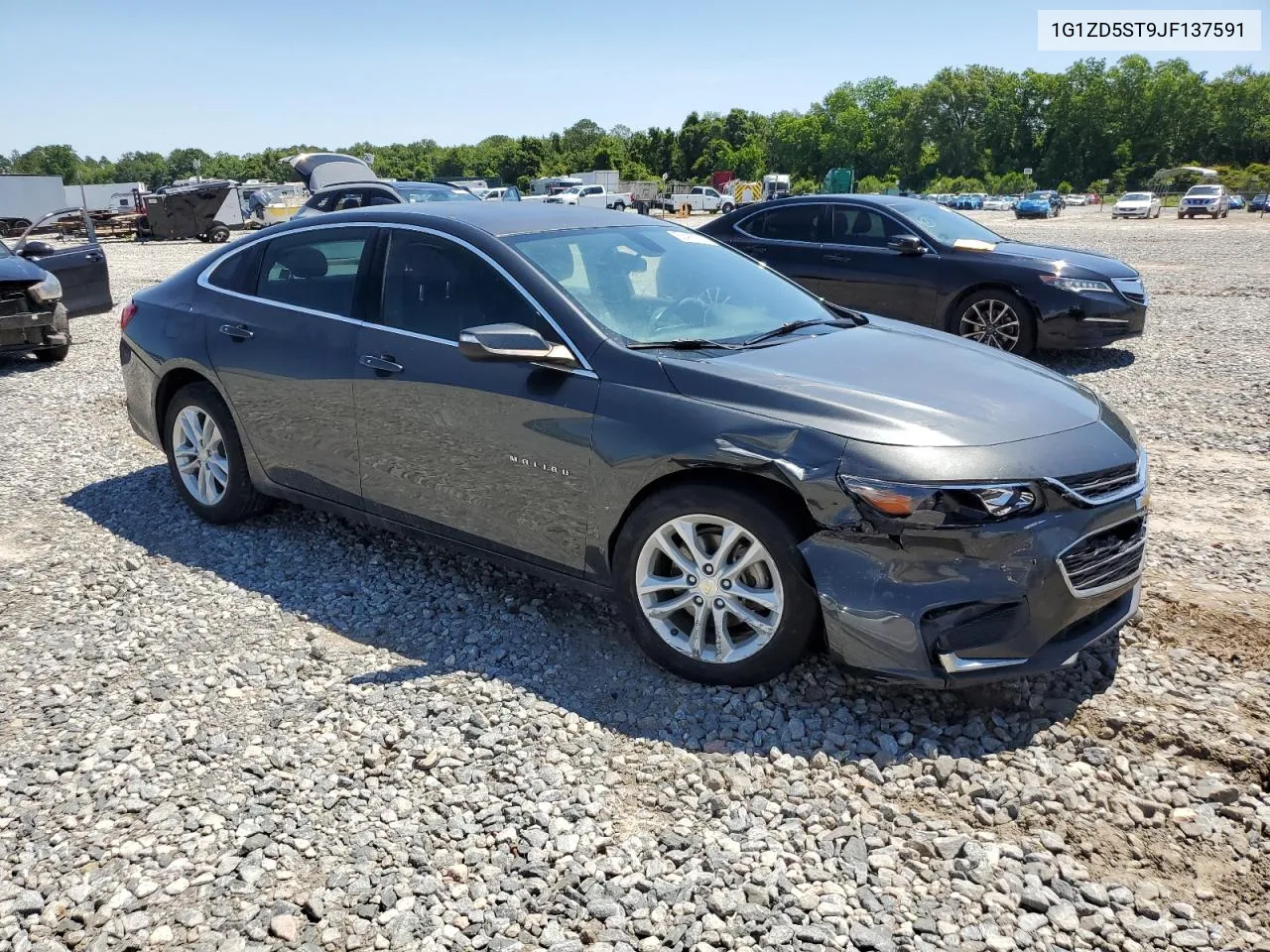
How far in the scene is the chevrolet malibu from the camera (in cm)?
318

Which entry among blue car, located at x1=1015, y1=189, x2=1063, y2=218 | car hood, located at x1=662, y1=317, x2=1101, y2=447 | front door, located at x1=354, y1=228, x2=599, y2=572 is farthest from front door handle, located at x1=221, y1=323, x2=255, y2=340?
blue car, located at x1=1015, y1=189, x2=1063, y2=218

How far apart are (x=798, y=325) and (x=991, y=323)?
5.55 metres

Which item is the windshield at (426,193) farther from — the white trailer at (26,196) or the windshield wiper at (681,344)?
the white trailer at (26,196)

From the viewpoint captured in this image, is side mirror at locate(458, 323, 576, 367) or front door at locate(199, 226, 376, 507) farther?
front door at locate(199, 226, 376, 507)

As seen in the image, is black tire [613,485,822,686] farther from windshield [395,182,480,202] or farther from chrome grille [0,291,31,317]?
windshield [395,182,480,202]

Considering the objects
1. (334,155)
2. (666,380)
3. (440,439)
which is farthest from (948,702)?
(334,155)

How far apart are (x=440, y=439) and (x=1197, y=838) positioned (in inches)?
118

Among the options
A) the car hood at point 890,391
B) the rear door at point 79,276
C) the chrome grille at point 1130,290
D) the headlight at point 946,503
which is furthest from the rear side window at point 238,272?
the chrome grille at point 1130,290

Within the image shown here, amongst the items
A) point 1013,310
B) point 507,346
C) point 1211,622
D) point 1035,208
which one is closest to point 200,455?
point 507,346

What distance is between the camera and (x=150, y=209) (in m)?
34.7

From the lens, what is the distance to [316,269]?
476 centimetres

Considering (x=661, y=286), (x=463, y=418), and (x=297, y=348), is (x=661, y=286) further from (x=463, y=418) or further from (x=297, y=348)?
(x=297, y=348)

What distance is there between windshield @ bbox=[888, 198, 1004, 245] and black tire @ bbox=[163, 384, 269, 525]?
22.6 ft

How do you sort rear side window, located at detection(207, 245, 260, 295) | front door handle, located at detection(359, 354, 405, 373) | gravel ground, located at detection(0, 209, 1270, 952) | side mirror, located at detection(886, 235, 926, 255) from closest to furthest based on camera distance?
gravel ground, located at detection(0, 209, 1270, 952) < front door handle, located at detection(359, 354, 405, 373) < rear side window, located at detection(207, 245, 260, 295) < side mirror, located at detection(886, 235, 926, 255)
